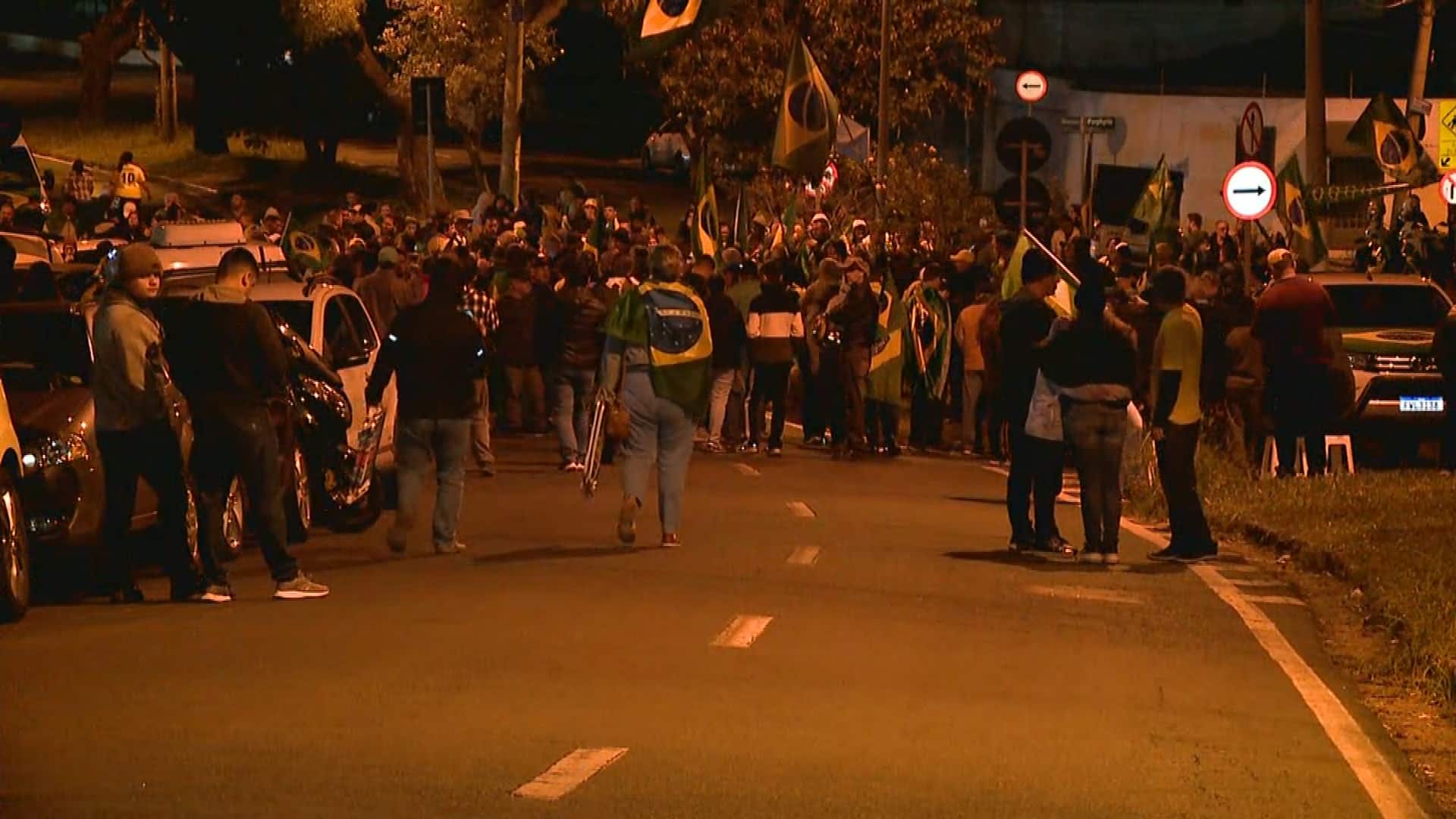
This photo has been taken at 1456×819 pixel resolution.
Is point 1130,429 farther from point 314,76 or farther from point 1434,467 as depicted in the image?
point 314,76

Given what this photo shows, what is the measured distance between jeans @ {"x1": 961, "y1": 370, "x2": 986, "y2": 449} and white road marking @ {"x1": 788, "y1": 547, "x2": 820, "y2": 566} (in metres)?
9.33

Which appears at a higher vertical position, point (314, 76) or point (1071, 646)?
point (314, 76)

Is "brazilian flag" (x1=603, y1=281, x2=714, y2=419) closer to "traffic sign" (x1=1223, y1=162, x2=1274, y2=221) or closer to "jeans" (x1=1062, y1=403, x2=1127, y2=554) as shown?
"jeans" (x1=1062, y1=403, x2=1127, y2=554)

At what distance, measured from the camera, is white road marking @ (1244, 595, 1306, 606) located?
16.2m

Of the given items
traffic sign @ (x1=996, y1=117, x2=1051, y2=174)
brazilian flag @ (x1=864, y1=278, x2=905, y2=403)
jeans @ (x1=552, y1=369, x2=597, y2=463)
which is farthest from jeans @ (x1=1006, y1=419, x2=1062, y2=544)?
traffic sign @ (x1=996, y1=117, x2=1051, y2=174)

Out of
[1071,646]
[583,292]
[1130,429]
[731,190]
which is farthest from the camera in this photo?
[731,190]

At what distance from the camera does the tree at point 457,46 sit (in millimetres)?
52562

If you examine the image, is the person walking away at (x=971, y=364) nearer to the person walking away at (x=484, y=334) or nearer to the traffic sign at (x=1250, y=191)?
the traffic sign at (x=1250, y=191)

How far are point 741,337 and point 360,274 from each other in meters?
3.54

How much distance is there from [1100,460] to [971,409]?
32.7 ft

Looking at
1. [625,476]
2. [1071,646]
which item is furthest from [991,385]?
[1071,646]

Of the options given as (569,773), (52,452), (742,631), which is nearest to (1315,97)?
(742,631)

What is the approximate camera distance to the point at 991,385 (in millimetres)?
26734

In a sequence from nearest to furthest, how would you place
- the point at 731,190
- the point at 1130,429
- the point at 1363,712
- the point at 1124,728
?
1. the point at 1124,728
2. the point at 1363,712
3. the point at 1130,429
4. the point at 731,190
